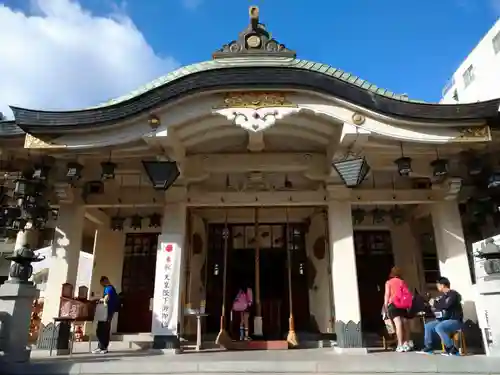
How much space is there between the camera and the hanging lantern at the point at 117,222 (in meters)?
11.1

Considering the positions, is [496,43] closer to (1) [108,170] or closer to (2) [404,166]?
(2) [404,166]

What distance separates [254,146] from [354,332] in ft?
14.0

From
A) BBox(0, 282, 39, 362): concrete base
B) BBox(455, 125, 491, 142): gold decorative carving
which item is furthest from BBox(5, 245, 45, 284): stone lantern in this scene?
BBox(455, 125, 491, 142): gold decorative carving

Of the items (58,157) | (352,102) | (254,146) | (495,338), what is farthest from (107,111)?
(495,338)

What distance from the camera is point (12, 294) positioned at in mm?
6133

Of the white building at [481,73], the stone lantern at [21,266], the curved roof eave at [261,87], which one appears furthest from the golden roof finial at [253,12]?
the white building at [481,73]

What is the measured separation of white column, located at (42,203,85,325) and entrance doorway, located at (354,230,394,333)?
7.37 meters

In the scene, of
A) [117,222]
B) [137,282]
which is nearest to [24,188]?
[117,222]

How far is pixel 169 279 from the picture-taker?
812 cm

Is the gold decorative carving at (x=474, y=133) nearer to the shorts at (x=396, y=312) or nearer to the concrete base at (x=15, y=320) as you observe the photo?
the shorts at (x=396, y=312)

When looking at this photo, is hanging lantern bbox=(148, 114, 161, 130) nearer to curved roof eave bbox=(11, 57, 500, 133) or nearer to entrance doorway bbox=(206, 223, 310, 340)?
curved roof eave bbox=(11, 57, 500, 133)

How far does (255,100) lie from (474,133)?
4156 mm

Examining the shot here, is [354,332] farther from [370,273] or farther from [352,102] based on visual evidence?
[352,102]

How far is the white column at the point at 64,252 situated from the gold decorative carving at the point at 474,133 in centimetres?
823
